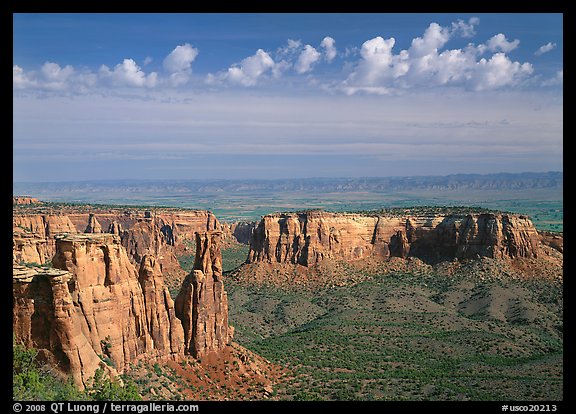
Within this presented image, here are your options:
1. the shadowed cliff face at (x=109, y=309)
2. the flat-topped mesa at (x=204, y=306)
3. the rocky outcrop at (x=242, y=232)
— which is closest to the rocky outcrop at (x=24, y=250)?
the shadowed cliff face at (x=109, y=309)

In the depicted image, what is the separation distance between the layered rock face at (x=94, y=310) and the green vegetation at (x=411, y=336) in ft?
40.4

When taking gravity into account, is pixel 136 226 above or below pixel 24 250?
below

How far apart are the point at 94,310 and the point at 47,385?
754 centimetres

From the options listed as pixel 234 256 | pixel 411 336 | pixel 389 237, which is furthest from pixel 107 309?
pixel 234 256

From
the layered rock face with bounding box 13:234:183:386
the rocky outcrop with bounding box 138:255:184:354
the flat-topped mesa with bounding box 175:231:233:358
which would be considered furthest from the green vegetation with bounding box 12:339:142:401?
the flat-topped mesa with bounding box 175:231:233:358

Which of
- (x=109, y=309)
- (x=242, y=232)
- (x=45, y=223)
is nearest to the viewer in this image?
(x=109, y=309)

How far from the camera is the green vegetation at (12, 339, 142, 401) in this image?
28.1 meters

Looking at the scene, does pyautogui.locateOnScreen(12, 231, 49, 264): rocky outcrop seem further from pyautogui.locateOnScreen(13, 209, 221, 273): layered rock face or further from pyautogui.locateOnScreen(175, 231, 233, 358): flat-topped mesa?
pyautogui.locateOnScreen(13, 209, 221, 273): layered rock face

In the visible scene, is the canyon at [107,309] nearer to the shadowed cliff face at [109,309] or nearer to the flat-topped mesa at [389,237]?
the shadowed cliff face at [109,309]

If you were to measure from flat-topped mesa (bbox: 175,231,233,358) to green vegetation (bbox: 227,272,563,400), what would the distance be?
7210 millimetres

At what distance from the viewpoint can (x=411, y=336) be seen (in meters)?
70.2

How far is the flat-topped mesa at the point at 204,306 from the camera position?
47938mm

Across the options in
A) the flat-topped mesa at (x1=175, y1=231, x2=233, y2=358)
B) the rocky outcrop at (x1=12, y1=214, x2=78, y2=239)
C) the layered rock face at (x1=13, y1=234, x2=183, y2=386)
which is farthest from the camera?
the rocky outcrop at (x1=12, y1=214, x2=78, y2=239)

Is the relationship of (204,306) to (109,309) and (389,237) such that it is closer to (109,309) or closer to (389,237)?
(109,309)
